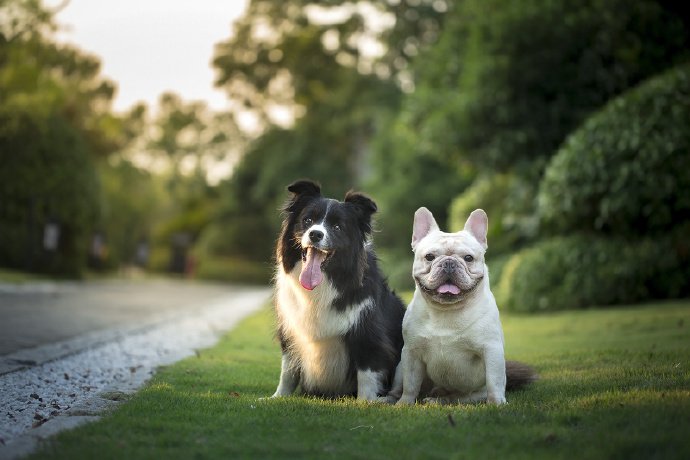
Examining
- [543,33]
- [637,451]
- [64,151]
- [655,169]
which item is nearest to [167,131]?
[64,151]

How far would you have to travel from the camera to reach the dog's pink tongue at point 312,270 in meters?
6.02

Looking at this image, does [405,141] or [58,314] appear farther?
[405,141]

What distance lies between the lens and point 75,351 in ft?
30.3

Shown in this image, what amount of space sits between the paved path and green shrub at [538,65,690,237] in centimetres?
770

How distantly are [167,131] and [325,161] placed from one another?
607 inches

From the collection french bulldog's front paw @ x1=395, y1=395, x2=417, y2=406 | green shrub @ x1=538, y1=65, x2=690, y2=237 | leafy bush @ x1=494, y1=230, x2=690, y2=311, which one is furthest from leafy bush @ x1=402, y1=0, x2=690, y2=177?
french bulldog's front paw @ x1=395, y1=395, x2=417, y2=406

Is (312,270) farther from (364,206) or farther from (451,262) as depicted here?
(451,262)

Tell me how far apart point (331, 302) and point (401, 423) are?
1.54m

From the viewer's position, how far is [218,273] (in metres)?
49.1

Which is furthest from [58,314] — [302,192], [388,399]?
[388,399]

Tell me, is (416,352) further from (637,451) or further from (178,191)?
(178,191)

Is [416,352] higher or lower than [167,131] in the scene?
lower

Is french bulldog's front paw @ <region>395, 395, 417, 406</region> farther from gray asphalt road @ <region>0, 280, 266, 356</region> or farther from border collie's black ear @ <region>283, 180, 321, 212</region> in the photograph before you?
gray asphalt road @ <region>0, 280, 266, 356</region>

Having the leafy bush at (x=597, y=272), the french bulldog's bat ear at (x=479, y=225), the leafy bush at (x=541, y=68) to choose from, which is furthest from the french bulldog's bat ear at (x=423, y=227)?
the leafy bush at (x=541, y=68)
